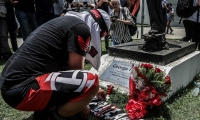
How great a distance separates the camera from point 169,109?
270 cm

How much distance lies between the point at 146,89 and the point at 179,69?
845 mm

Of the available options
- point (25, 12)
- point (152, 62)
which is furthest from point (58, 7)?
point (152, 62)

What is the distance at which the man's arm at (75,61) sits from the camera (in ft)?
6.45

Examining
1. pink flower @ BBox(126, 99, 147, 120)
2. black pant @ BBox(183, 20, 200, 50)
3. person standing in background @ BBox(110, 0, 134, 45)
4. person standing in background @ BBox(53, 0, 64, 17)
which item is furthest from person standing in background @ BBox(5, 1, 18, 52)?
pink flower @ BBox(126, 99, 147, 120)

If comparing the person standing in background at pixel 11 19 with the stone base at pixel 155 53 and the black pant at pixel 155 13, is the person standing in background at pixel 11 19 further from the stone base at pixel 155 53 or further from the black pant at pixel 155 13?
the black pant at pixel 155 13

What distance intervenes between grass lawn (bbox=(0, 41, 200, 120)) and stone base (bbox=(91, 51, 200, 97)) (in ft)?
0.40

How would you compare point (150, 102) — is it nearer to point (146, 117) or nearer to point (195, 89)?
point (146, 117)

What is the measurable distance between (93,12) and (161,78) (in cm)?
102

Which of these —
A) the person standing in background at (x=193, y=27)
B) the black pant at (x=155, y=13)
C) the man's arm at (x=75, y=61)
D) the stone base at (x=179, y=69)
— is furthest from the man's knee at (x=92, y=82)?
the person standing in background at (x=193, y=27)

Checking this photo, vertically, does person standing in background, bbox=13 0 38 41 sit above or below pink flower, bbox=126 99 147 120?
above

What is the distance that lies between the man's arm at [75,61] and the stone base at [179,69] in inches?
45.2

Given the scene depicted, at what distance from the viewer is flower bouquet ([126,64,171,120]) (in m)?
2.47

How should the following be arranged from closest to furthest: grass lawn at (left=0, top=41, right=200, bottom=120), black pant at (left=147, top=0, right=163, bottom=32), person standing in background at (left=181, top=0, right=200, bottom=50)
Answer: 1. grass lawn at (left=0, top=41, right=200, bottom=120)
2. black pant at (left=147, top=0, right=163, bottom=32)
3. person standing in background at (left=181, top=0, right=200, bottom=50)

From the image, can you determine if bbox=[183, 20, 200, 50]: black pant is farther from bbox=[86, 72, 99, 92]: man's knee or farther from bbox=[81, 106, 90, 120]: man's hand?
bbox=[86, 72, 99, 92]: man's knee
